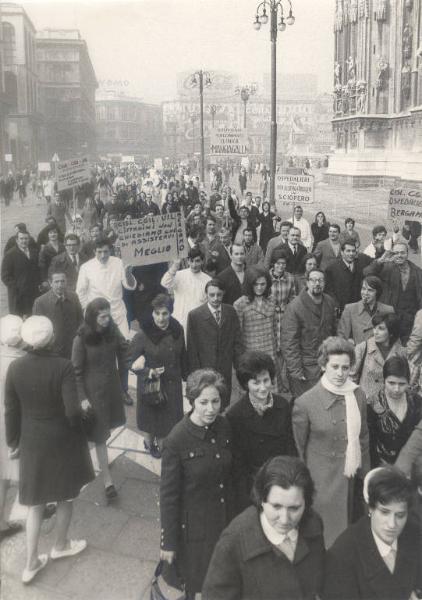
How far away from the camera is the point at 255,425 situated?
11.1 ft

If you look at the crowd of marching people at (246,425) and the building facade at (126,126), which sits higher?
the building facade at (126,126)

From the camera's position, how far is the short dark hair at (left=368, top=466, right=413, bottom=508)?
2.36 meters

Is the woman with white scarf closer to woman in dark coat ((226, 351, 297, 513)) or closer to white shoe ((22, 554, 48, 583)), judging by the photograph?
woman in dark coat ((226, 351, 297, 513))

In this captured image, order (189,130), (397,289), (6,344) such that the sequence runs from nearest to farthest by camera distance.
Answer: (6,344) → (397,289) → (189,130)

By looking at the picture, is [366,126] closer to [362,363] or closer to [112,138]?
[362,363]

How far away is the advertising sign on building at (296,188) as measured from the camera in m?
11.3

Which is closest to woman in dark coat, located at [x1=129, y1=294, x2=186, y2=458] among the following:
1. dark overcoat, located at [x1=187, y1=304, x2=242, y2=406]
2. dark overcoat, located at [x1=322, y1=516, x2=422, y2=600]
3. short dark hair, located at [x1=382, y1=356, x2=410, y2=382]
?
dark overcoat, located at [x1=187, y1=304, x2=242, y2=406]

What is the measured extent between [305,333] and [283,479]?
2969 millimetres

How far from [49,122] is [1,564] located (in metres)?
37.9

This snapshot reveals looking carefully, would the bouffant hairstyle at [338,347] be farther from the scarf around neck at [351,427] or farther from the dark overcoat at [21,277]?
the dark overcoat at [21,277]

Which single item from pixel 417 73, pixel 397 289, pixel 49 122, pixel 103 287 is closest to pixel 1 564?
pixel 103 287

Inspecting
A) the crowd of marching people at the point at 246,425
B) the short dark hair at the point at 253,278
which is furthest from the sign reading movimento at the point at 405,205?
the short dark hair at the point at 253,278

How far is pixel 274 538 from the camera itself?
7.70ft

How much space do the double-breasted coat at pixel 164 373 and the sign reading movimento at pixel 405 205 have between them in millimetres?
5630
